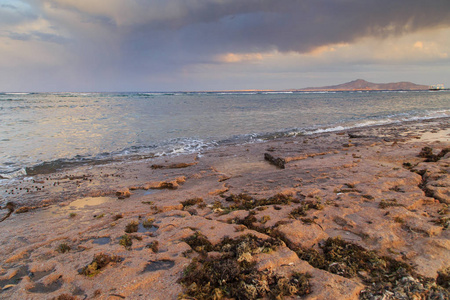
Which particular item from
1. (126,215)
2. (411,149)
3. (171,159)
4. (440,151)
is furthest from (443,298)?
(171,159)

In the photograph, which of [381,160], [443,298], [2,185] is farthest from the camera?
[381,160]

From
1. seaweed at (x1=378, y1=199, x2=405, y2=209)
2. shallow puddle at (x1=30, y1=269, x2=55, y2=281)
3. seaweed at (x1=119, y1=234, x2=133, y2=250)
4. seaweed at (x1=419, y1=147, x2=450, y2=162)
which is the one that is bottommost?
shallow puddle at (x1=30, y1=269, x2=55, y2=281)

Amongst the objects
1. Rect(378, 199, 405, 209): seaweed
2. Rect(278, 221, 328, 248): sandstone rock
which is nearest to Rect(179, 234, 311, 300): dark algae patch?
Rect(278, 221, 328, 248): sandstone rock

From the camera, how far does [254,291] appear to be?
3264 millimetres

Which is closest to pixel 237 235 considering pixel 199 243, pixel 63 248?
pixel 199 243

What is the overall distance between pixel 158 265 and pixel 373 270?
3.53 metres

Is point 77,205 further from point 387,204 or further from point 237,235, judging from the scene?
point 387,204

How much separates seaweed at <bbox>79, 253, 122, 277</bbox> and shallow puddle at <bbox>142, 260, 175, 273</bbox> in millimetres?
606


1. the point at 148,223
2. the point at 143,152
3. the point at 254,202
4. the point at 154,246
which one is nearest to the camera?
the point at 154,246

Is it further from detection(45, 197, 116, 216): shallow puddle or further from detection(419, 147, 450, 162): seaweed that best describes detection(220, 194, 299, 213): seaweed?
detection(419, 147, 450, 162): seaweed

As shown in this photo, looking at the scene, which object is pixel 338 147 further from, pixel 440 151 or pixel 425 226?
pixel 425 226

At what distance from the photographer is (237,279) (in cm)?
355

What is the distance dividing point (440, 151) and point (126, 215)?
12.6m

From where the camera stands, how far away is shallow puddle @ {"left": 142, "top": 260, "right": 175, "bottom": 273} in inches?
157
